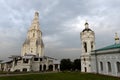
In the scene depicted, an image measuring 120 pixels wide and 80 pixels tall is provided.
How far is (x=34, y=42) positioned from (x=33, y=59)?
1385 centimetres

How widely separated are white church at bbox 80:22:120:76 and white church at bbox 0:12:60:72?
77.4 ft

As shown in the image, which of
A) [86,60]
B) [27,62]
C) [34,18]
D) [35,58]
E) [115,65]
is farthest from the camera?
[34,18]

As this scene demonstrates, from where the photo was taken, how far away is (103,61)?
106 feet

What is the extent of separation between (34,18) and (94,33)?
152 feet

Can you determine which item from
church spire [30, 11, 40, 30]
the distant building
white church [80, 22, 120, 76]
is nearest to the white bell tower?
white church [80, 22, 120, 76]

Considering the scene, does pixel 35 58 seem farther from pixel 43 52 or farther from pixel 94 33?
pixel 94 33

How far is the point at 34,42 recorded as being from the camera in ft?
247

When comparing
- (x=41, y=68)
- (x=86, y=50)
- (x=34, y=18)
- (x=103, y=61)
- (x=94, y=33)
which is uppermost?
(x=34, y=18)

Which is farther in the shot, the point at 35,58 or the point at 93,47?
the point at 35,58

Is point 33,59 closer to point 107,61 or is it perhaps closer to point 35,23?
point 35,23

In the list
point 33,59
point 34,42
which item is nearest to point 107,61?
point 33,59

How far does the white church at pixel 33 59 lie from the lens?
60206mm

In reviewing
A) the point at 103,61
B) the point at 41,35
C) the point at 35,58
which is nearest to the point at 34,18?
the point at 41,35

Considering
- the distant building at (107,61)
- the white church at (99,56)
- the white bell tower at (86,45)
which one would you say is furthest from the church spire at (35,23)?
the distant building at (107,61)
